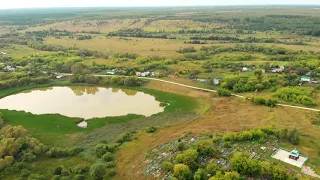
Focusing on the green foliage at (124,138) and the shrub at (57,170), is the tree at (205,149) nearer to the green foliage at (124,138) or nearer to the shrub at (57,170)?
the green foliage at (124,138)

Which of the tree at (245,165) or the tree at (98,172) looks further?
the tree at (98,172)

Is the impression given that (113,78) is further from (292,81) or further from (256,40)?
(256,40)

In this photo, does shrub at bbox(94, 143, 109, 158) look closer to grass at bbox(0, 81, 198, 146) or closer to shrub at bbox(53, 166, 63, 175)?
shrub at bbox(53, 166, 63, 175)

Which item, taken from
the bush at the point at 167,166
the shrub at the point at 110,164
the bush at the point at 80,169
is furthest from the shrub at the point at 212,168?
the bush at the point at 80,169

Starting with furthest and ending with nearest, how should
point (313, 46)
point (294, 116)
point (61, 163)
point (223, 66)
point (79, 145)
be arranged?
point (313, 46)
point (223, 66)
point (294, 116)
point (79, 145)
point (61, 163)

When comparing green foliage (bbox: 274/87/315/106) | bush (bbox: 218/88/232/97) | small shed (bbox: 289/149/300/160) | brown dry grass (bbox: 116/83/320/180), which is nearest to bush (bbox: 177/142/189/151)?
brown dry grass (bbox: 116/83/320/180)

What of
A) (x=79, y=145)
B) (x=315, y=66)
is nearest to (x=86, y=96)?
(x=79, y=145)
